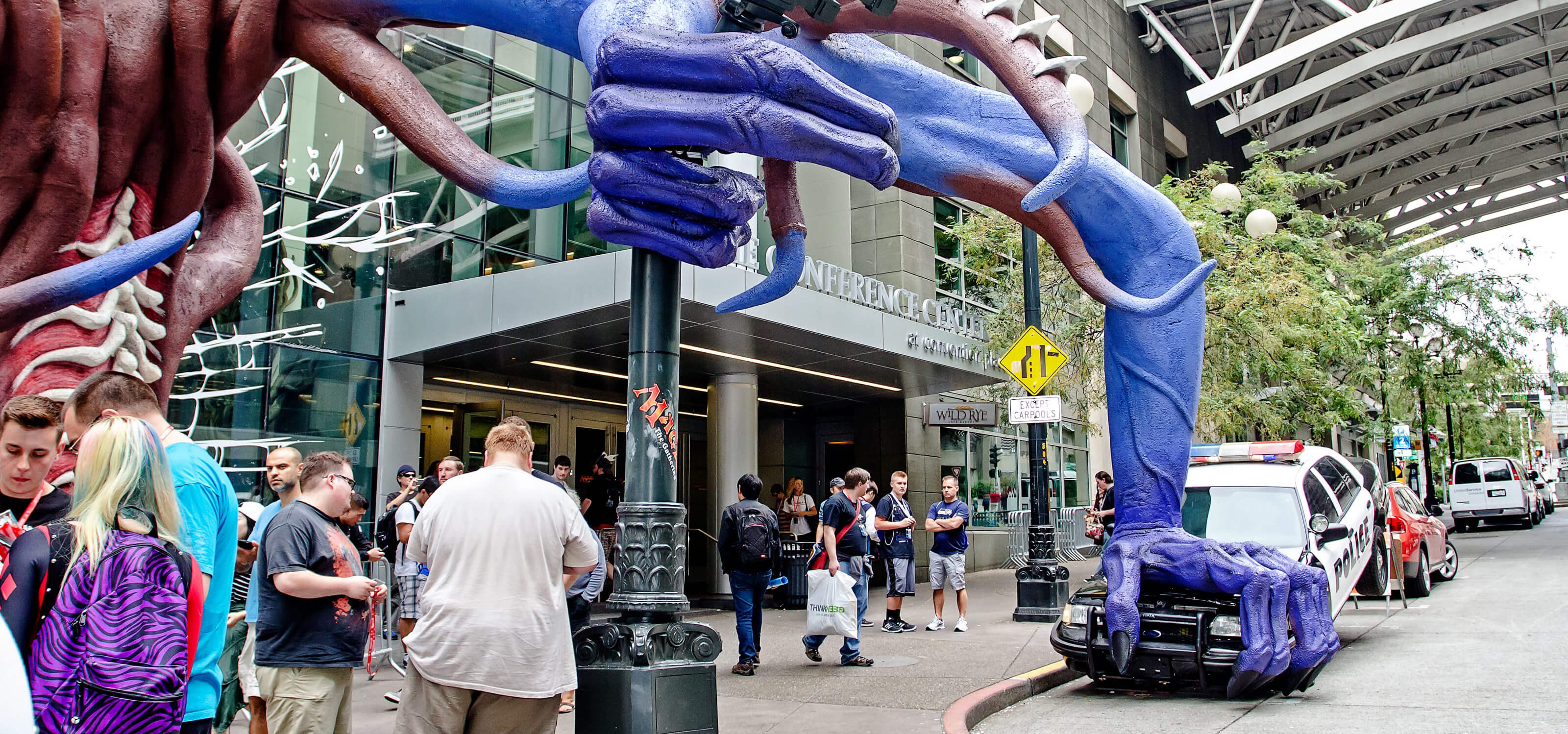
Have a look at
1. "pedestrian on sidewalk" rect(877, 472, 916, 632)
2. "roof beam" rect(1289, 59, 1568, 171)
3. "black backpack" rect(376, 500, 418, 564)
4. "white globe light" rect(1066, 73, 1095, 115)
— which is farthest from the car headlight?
"roof beam" rect(1289, 59, 1568, 171)

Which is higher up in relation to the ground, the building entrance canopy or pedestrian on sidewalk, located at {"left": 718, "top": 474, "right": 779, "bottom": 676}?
the building entrance canopy

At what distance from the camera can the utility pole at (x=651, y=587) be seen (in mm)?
4926

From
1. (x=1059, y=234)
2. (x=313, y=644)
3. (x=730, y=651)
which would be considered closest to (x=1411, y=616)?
(x=730, y=651)

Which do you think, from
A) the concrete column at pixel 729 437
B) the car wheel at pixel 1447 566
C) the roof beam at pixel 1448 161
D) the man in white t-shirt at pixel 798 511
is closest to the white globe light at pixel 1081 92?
the concrete column at pixel 729 437

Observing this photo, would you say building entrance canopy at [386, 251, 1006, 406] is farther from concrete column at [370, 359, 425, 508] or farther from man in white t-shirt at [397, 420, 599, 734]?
man in white t-shirt at [397, 420, 599, 734]

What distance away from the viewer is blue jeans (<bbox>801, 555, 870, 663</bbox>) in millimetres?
10094

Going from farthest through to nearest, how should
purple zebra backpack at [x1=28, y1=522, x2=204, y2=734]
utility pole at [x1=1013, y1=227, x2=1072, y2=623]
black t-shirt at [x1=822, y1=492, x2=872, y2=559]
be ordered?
utility pole at [x1=1013, y1=227, x2=1072, y2=623], black t-shirt at [x1=822, y1=492, x2=872, y2=559], purple zebra backpack at [x1=28, y1=522, x2=204, y2=734]

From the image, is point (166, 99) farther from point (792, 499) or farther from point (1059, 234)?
point (792, 499)

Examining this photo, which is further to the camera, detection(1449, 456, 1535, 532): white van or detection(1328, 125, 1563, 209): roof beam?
detection(1328, 125, 1563, 209): roof beam

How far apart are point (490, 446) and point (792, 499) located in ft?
48.2

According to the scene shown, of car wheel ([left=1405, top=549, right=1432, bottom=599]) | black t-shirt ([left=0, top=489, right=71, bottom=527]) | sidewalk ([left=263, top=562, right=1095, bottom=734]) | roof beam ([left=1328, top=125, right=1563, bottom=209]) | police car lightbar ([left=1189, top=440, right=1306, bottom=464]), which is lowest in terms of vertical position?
sidewalk ([left=263, top=562, right=1095, bottom=734])

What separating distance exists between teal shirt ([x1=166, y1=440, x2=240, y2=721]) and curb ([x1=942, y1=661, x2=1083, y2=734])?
4.89 metres

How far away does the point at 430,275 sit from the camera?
16094 millimetres

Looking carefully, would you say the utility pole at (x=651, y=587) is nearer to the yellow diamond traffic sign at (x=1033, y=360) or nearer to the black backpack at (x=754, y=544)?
the black backpack at (x=754, y=544)
